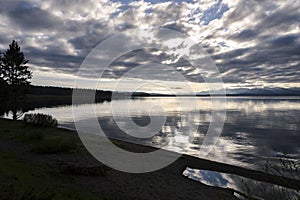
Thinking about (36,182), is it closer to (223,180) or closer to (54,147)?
(54,147)

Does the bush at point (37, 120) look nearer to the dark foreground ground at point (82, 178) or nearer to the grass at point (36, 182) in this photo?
the dark foreground ground at point (82, 178)

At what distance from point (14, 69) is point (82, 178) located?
109 ft

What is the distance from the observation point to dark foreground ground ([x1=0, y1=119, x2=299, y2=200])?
33.5ft

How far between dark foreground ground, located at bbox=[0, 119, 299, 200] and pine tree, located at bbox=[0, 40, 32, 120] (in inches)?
891

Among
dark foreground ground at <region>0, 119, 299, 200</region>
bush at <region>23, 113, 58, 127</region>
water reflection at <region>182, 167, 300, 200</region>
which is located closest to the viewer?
dark foreground ground at <region>0, 119, 299, 200</region>

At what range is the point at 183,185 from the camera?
15.0 meters

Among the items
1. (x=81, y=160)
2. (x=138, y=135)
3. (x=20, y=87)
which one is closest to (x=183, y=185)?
(x=81, y=160)

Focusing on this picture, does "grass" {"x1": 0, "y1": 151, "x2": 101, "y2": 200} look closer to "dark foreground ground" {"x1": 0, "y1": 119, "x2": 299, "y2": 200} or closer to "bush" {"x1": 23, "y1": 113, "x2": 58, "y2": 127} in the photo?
"dark foreground ground" {"x1": 0, "y1": 119, "x2": 299, "y2": 200}

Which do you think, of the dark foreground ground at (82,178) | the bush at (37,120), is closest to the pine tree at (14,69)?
the bush at (37,120)

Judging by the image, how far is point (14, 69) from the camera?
134 ft

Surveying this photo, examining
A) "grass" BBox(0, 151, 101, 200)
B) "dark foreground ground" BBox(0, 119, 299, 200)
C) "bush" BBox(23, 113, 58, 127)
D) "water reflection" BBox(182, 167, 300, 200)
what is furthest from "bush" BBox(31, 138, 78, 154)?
"bush" BBox(23, 113, 58, 127)

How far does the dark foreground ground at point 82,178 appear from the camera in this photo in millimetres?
10219

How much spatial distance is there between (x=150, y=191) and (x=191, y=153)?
45.1 feet

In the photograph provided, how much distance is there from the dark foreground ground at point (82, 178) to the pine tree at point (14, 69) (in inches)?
891
